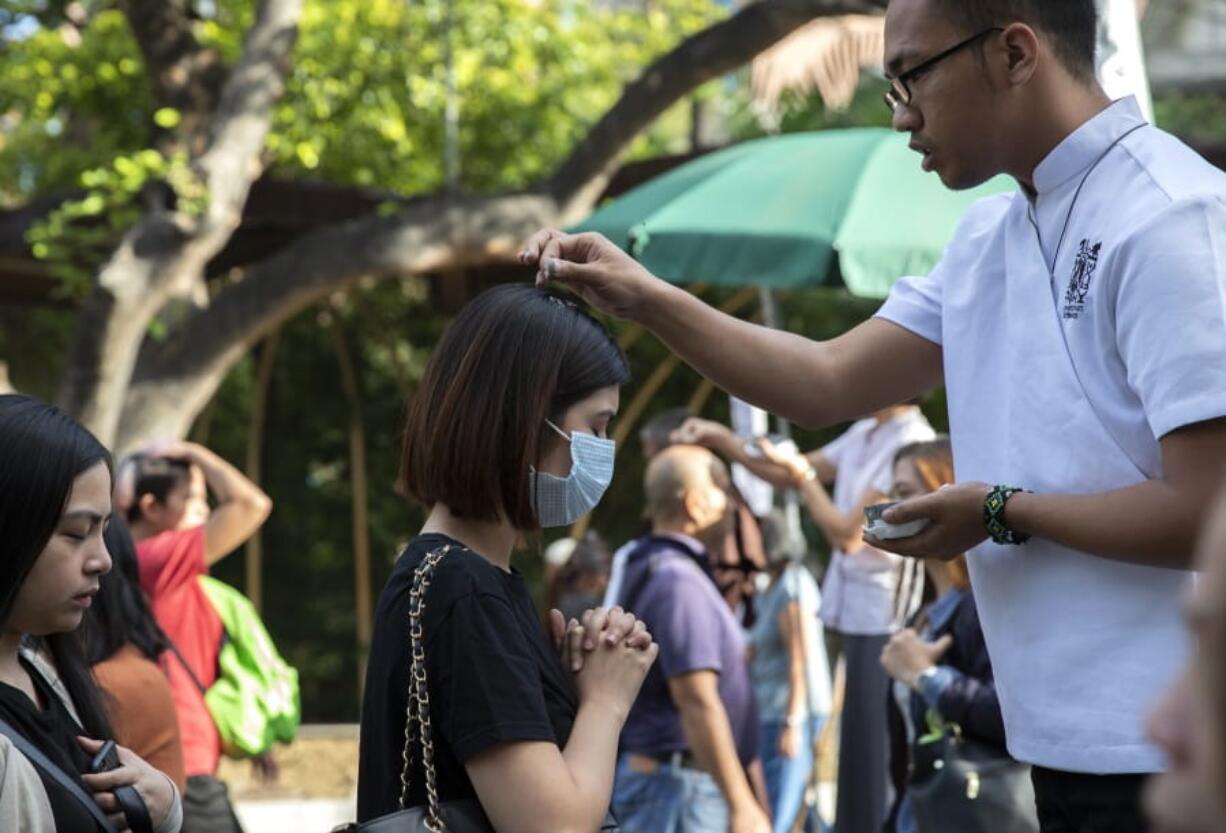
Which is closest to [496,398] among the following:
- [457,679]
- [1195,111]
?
[457,679]

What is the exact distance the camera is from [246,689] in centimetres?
538

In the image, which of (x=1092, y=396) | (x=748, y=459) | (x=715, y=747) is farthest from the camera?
(x=748, y=459)

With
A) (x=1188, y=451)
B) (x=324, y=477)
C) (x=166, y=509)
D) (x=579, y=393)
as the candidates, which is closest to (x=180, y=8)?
(x=324, y=477)

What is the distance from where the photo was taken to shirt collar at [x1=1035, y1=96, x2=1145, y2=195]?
2561 mm

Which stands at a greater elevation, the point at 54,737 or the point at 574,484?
the point at 574,484

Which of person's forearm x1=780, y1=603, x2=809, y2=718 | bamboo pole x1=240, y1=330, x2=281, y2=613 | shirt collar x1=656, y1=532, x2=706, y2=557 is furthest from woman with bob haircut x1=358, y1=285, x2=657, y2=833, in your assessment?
bamboo pole x1=240, y1=330, x2=281, y2=613

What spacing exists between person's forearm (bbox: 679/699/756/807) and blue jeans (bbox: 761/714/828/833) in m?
2.06

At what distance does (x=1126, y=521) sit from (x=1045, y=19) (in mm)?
749

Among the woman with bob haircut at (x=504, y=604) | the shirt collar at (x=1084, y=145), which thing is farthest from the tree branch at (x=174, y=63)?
the shirt collar at (x=1084, y=145)

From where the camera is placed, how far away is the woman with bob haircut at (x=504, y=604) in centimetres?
244

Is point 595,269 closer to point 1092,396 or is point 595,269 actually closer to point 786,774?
point 1092,396

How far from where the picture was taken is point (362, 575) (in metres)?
12.5

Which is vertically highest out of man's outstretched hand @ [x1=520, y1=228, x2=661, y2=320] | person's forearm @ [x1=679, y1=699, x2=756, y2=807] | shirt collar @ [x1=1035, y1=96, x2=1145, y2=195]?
shirt collar @ [x1=1035, y1=96, x2=1145, y2=195]

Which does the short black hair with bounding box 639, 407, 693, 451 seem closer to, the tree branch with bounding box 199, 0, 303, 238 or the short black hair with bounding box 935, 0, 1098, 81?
the tree branch with bounding box 199, 0, 303, 238
